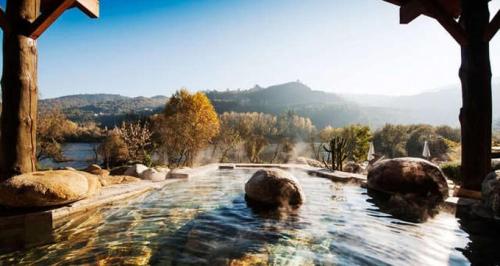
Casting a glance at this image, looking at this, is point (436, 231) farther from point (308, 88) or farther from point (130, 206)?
point (308, 88)

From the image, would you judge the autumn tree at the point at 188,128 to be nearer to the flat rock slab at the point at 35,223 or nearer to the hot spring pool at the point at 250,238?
the hot spring pool at the point at 250,238

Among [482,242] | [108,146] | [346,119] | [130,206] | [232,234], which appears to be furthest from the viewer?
[346,119]

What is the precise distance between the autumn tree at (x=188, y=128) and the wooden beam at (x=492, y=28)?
674 inches

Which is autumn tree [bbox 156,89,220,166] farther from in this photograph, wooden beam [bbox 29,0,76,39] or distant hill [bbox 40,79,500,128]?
distant hill [bbox 40,79,500,128]

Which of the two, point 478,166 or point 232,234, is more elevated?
point 478,166

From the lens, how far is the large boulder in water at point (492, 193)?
13.3ft

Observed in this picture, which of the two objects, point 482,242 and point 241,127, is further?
point 241,127

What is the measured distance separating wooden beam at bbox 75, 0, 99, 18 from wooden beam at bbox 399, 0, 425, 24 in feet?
18.5

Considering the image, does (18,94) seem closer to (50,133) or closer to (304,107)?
(50,133)

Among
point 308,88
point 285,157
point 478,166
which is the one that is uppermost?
point 308,88

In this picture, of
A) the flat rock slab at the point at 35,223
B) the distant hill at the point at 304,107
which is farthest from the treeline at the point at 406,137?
the distant hill at the point at 304,107

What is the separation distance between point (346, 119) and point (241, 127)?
82951 millimetres

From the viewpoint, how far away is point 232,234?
3.67 metres

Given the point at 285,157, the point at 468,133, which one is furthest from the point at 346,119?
the point at 468,133
